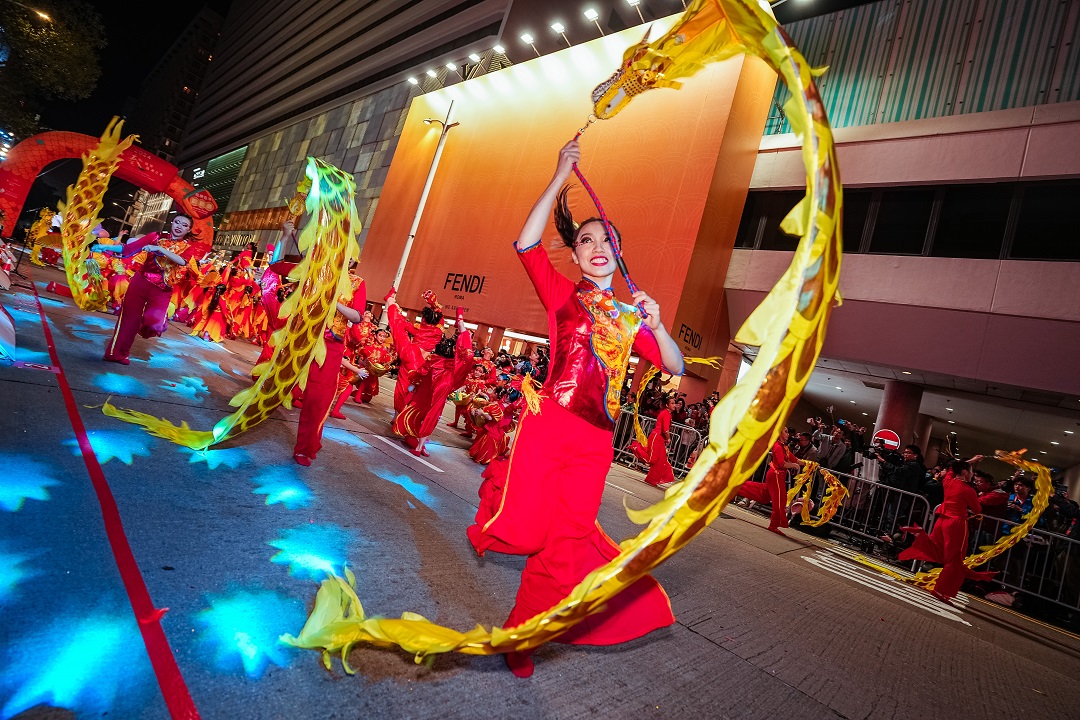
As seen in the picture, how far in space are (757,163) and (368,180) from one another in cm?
1810

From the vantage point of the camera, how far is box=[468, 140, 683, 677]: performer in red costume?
2.13m

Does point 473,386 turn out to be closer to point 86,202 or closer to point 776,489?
point 776,489

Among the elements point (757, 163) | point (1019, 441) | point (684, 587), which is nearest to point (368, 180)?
point (757, 163)

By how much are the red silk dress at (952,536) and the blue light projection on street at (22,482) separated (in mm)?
8108

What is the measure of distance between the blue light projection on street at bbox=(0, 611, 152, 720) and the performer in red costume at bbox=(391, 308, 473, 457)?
4.12m

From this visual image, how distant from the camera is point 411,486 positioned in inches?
163

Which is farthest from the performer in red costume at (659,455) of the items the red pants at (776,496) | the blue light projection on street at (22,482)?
the blue light projection on street at (22,482)

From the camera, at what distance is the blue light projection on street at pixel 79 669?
1209mm

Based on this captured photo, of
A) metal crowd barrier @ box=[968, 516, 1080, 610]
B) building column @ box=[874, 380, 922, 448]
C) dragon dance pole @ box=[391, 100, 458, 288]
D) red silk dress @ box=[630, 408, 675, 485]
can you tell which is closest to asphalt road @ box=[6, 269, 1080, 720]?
metal crowd barrier @ box=[968, 516, 1080, 610]

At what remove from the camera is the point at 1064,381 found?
971 cm

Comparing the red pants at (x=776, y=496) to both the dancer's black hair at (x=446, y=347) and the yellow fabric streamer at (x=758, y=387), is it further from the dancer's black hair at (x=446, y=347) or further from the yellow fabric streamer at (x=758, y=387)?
the yellow fabric streamer at (x=758, y=387)

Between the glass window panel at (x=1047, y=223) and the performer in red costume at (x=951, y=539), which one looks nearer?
the performer in red costume at (x=951, y=539)

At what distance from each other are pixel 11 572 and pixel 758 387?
2.40m

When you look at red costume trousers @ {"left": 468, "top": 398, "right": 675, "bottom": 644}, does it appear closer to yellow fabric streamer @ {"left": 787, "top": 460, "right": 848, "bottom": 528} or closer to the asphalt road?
the asphalt road
